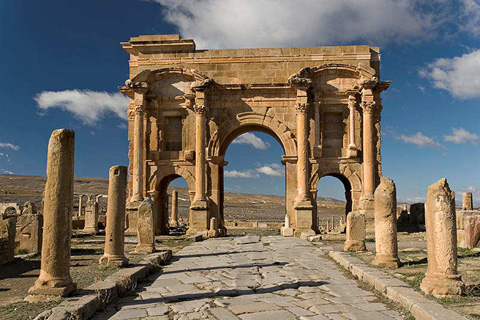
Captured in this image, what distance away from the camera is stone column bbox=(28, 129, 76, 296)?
244 inches

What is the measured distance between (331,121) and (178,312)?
589 inches

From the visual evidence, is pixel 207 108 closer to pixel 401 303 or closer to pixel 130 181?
pixel 130 181

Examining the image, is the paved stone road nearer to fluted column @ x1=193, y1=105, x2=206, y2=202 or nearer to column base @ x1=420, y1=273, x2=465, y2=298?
column base @ x1=420, y1=273, x2=465, y2=298

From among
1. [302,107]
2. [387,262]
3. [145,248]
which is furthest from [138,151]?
[387,262]

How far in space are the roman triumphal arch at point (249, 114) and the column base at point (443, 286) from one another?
12.0m

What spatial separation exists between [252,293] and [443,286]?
257 centimetres

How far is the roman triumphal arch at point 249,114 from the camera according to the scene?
18.7 meters

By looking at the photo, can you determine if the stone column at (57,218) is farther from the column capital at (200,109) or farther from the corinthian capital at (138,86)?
the corinthian capital at (138,86)

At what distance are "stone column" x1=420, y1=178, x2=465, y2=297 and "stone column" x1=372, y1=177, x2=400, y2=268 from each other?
219cm

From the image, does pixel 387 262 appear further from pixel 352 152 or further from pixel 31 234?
pixel 352 152

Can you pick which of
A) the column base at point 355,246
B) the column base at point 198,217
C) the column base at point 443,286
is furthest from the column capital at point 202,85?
the column base at point 443,286

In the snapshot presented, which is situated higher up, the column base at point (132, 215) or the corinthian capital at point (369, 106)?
the corinthian capital at point (369, 106)

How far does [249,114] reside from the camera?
19406mm

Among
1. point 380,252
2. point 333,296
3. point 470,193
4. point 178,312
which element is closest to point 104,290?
point 178,312
